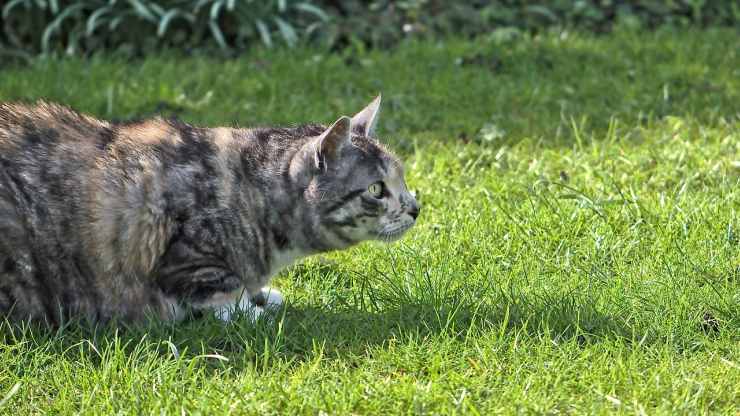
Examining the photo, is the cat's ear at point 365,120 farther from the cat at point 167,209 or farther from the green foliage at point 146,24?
the green foliage at point 146,24

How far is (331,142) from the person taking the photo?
4.75 meters

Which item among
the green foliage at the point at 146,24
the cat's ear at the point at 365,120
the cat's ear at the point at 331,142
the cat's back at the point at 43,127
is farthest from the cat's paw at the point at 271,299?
the green foliage at the point at 146,24

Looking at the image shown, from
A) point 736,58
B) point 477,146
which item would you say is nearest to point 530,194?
point 477,146

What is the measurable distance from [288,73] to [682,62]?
3.20 m

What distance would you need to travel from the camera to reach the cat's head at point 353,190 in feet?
15.7

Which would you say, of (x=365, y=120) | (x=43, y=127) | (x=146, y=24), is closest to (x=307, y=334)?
(x=365, y=120)

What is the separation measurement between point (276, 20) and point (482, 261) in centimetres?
480

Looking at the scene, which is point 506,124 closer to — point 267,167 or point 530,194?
point 530,194

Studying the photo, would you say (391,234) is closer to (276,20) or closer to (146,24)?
(276,20)

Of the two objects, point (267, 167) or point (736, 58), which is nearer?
point (267, 167)

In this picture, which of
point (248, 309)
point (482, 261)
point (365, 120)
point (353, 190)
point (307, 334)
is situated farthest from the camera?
point (482, 261)

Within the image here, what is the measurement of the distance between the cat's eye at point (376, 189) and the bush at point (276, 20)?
460 centimetres

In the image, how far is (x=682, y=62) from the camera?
8.79 m

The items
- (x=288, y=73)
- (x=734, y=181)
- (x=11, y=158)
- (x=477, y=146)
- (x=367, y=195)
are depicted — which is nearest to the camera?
(x=11, y=158)
